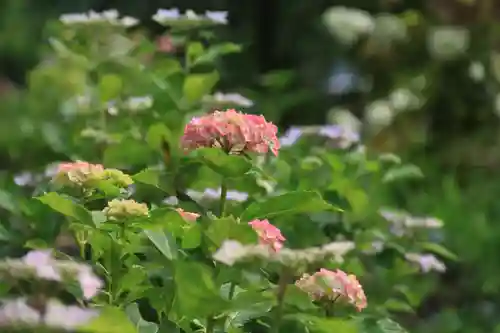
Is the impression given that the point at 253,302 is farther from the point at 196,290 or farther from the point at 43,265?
the point at 43,265

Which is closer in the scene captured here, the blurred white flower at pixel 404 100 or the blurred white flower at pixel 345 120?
the blurred white flower at pixel 345 120

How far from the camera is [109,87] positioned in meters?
1.28

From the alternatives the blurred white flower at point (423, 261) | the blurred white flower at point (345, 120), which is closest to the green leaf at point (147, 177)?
the blurred white flower at point (423, 261)

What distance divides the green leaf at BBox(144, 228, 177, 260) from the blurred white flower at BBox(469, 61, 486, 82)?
196 cm

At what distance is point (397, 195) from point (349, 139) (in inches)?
14.4

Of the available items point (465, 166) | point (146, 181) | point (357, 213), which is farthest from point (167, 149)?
point (465, 166)

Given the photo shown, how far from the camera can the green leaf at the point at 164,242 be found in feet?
2.41

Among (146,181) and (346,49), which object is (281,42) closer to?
(346,49)

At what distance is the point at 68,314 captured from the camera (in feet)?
1.74

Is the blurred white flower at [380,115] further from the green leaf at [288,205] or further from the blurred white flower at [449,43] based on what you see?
the green leaf at [288,205]

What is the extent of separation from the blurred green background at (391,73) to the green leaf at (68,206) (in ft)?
4.07

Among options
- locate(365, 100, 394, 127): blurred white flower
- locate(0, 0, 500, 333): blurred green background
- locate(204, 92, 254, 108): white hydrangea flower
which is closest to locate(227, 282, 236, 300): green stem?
locate(204, 92, 254, 108): white hydrangea flower

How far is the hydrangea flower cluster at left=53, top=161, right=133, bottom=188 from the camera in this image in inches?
32.2

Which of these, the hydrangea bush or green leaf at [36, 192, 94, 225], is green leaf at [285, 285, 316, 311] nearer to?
the hydrangea bush
